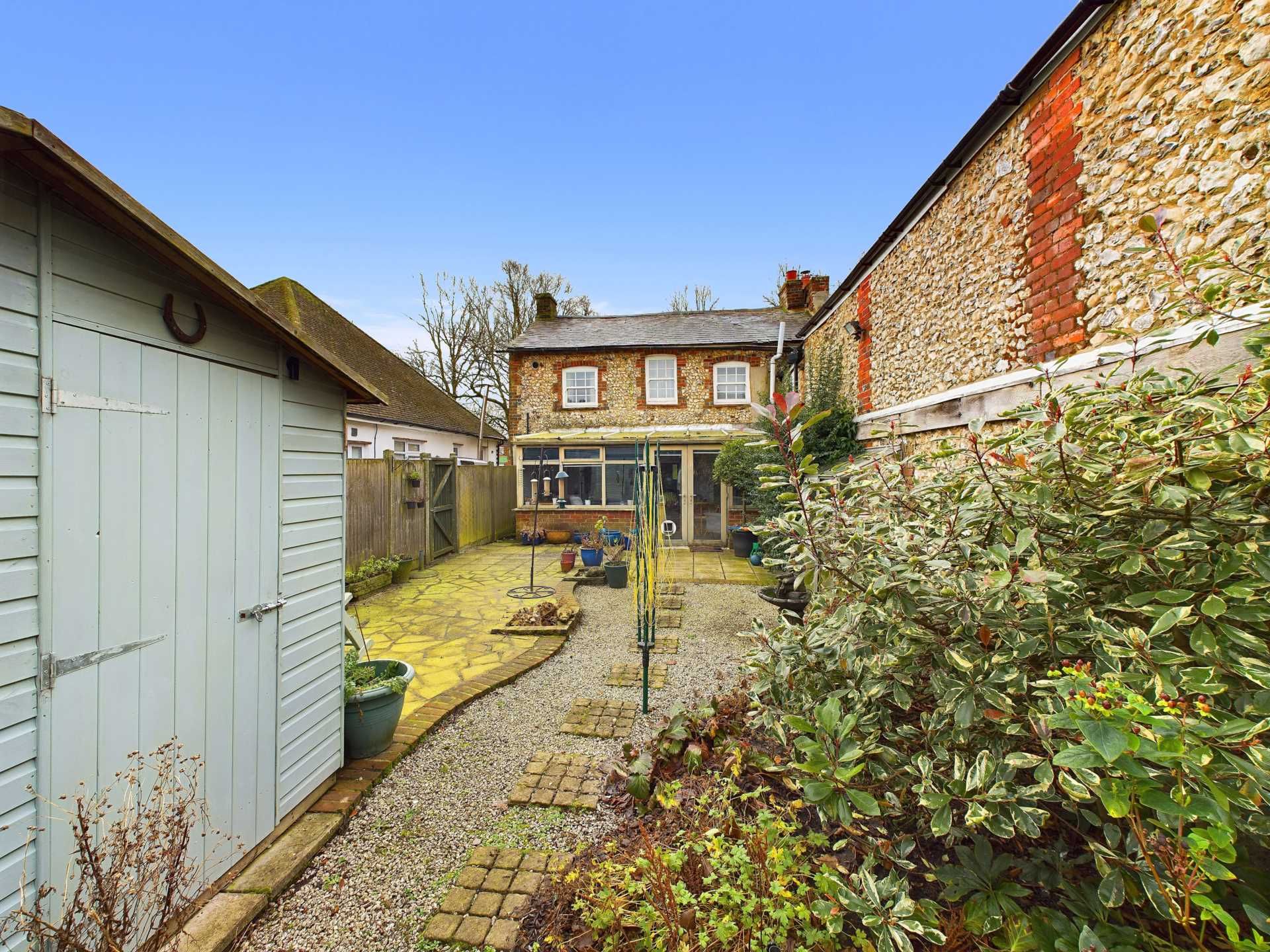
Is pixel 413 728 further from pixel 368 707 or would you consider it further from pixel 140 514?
pixel 140 514

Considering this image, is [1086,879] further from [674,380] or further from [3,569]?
[674,380]

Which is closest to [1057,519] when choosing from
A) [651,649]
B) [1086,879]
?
[1086,879]

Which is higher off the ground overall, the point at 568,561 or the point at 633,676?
the point at 568,561

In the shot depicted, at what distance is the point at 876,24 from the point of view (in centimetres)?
598

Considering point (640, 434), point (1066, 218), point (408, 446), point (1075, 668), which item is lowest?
point (1075, 668)

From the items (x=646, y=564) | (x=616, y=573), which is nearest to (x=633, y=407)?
(x=616, y=573)

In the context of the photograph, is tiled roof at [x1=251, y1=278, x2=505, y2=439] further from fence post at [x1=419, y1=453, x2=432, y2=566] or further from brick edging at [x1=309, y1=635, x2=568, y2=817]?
brick edging at [x1=309, y1=635, x2=568, y2=817]

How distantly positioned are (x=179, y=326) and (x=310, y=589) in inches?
60.0

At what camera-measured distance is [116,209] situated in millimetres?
1749

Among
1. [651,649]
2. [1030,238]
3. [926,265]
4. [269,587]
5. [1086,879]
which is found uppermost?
[926,265]

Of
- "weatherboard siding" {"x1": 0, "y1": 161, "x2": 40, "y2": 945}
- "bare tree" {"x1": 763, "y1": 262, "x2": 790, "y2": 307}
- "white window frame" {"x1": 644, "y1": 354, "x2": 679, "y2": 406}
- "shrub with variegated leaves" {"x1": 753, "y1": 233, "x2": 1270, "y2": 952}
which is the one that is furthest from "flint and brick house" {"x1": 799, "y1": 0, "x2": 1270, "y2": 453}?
"bare tree" {"x1": 763, "y1": 262, "x2": 790, "y2": 307}

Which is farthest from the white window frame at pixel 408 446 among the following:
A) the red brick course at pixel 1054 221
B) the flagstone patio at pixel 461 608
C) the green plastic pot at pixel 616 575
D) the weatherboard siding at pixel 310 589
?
the red brick course at pixel 1054 221

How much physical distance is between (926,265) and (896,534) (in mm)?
4982

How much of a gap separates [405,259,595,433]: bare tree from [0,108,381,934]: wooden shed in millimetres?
18458
